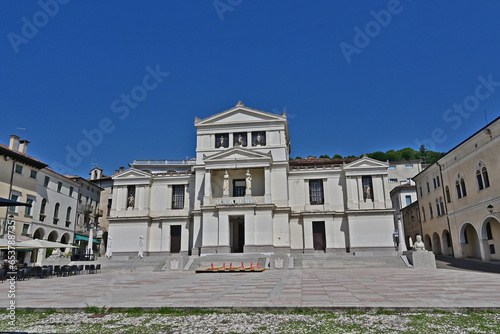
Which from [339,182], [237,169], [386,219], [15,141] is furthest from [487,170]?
[15,141]

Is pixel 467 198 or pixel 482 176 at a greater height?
pixel 482 176

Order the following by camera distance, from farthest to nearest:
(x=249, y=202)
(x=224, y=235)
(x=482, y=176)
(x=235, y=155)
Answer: (x=235, y=155)
(x=249, y=202)
(x=224, y=235)
(x=482, y=176)

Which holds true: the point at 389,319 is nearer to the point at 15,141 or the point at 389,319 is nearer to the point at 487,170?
the point at 487,170

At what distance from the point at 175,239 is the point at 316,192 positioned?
16.8 metres

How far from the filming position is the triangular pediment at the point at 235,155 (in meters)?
36.3

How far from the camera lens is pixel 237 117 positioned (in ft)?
132

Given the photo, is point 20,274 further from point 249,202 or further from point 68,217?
point 68,217

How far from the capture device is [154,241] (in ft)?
Answer: 128

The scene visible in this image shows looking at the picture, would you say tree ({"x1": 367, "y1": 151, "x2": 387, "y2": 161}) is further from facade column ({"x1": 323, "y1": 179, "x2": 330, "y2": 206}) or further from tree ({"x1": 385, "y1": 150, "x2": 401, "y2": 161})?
facade column ({"x1": 323, "y1": 179, "x2": 330, "y2": 206})

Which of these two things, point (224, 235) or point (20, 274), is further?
point (224, 235)

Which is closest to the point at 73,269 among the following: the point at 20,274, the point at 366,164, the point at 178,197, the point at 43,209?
the point at 20,274

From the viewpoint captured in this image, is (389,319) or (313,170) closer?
(389,319)

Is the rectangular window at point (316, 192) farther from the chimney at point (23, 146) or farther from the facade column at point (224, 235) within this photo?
the chimney at point (23, 146)

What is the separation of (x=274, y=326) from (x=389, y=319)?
233cm
